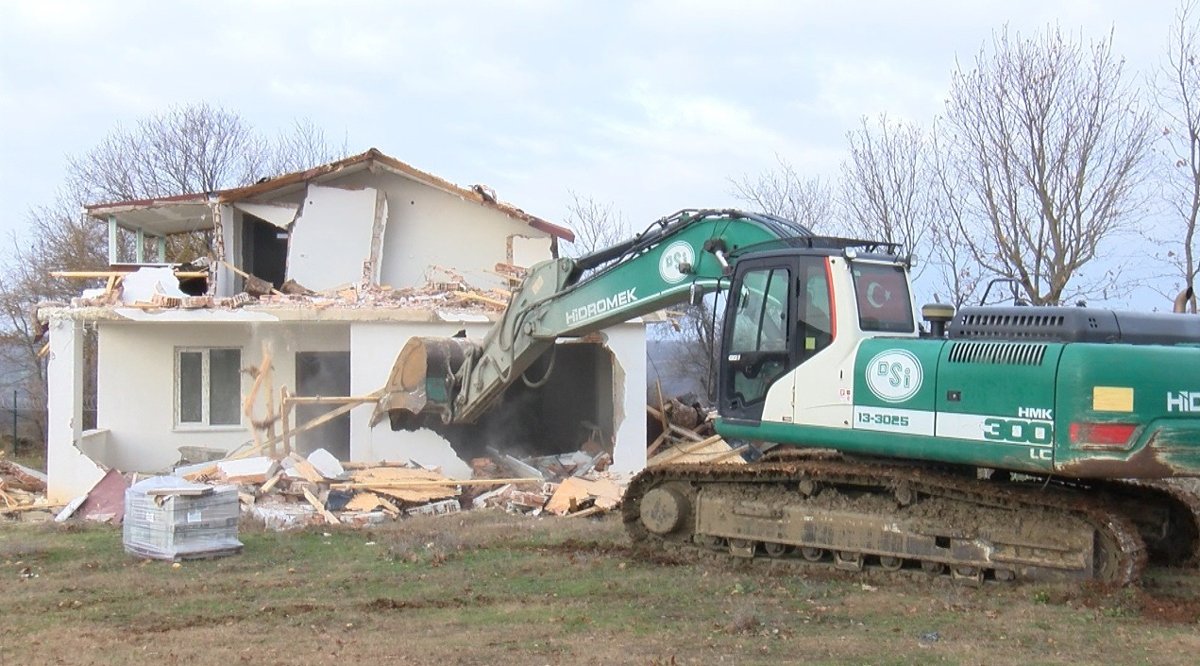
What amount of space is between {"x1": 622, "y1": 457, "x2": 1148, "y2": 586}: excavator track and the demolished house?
754 cm

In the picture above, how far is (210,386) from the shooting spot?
19078 mm

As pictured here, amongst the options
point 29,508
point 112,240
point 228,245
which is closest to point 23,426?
point 112,240

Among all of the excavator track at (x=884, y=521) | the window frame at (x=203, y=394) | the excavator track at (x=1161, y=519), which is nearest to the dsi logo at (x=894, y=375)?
the excavator track at (x=884, y=521)

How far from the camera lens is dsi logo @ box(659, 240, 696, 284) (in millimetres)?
10836

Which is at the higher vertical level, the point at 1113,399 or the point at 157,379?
the point at 1113,399

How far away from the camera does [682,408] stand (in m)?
21.2

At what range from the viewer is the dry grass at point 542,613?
273 inches

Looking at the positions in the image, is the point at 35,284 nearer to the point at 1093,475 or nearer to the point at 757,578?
the point at 757,578

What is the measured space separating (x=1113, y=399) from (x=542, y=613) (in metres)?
4.03

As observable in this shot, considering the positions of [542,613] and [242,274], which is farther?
[242,274]

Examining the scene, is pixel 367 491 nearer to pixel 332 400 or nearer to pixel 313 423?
pixel 332 400

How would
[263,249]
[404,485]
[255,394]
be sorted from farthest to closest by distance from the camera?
1. [263,249]
2. [255,394]
3. [404,485]

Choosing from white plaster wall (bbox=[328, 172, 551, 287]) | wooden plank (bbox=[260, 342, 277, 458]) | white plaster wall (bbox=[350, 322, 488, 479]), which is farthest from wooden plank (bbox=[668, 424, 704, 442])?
wooden plank (bbox=[260, 342, 277, 458])

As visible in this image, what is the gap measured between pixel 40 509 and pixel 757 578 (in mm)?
10957
